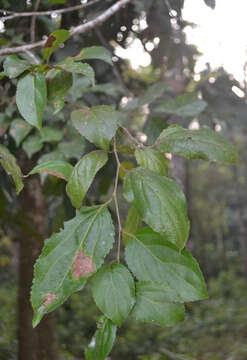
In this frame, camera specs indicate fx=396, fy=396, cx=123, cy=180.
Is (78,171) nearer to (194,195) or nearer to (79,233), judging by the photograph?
(79,233)

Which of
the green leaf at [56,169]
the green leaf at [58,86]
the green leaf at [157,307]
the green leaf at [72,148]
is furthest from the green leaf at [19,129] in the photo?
the green leaf at [157,307]

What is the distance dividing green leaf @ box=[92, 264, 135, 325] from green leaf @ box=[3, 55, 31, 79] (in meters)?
0.39

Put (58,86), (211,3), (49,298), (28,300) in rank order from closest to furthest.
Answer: (49,298)
(58,86)
(211,3)
(28,300)

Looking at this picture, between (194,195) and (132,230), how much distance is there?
1223 centimetres

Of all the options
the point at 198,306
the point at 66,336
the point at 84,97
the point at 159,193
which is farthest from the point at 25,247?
the point at 198,306

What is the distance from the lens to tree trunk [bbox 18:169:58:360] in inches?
77.0

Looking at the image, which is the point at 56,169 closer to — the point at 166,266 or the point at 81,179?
the point at 81,179

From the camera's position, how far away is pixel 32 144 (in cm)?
126

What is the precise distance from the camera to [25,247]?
1944 mm

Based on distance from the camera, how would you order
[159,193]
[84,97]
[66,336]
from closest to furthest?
[159,193], [84,97], [66,336]

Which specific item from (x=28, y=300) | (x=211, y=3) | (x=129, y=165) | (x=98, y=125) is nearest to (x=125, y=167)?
(x=129, y=165)

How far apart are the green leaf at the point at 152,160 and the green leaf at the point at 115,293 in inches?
7.5

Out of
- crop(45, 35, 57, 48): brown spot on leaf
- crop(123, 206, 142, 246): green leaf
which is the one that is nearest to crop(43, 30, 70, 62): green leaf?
crop(45, 35, 57, 48): brown spot on leaf

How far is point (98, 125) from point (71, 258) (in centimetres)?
25
